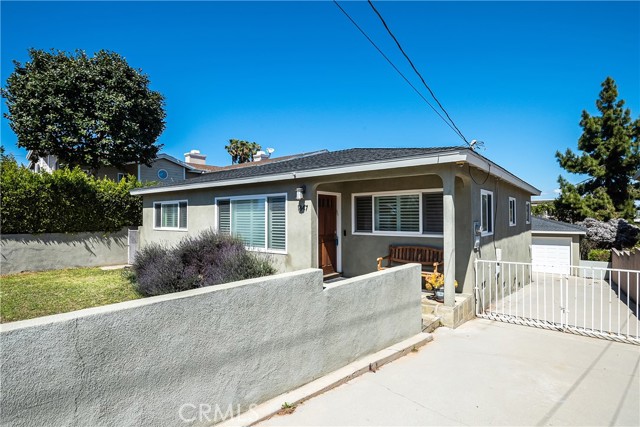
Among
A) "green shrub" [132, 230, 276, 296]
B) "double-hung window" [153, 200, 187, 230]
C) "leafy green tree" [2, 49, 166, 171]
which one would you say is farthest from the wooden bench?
"leafy green tree" [2, 49, 166, 171]

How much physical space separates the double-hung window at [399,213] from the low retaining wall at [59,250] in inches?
433

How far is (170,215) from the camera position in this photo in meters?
12.4

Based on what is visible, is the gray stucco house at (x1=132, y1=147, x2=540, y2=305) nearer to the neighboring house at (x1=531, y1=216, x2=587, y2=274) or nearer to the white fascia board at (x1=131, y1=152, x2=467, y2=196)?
the white fascia board at (x1=131, y1=152, x2=467, y2=196)

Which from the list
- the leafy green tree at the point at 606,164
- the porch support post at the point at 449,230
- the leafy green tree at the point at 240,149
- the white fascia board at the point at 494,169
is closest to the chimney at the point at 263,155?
the leafy green tree at the point at 240,149

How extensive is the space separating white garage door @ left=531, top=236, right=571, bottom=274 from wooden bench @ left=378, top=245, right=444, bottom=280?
10.6m

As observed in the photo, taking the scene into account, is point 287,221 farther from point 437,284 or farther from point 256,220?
point 437,284

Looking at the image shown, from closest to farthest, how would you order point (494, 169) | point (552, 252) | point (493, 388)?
point (493, 388) < point (494, 169) < point (552, 252)

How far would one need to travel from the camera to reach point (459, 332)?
606cm

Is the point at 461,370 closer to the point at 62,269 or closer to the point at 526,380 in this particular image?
the point at 526,380

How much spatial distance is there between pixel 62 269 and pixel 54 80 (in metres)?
11.7

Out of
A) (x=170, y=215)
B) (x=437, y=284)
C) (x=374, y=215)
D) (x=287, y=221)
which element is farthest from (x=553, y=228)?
(x=170, y=215)

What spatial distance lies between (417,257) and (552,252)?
11656mm

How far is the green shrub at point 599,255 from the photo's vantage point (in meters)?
15.8

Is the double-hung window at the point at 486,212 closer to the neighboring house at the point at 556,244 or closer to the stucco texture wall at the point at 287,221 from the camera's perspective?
the stucco texture wall at the point at 287,221
